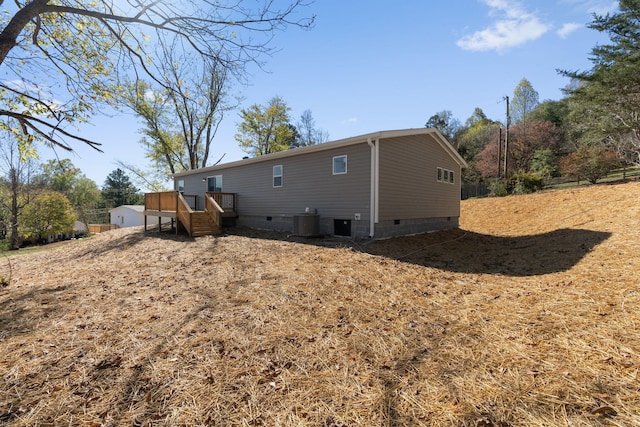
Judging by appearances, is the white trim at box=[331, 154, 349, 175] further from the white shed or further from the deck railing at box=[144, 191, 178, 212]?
the white shed

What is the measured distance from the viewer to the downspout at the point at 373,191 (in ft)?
30.2

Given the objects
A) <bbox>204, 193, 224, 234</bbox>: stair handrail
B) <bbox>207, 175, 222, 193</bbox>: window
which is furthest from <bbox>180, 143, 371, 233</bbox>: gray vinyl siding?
<bbox>204, 193, 224, 234</bbox>: stair handrail

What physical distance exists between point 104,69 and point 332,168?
6.84 meters

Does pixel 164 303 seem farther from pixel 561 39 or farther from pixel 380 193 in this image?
pixel 561 39

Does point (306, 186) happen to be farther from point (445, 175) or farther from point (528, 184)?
point (528, 184)

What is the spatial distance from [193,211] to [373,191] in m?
7.52

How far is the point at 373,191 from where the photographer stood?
30.5ft

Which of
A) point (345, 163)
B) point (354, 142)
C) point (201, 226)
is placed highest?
point (354, 142)

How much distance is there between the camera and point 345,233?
33.7 ft

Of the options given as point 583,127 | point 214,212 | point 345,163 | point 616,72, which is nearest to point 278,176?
point 214,212

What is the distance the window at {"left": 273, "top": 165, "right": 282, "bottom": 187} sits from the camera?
1240 centimetres

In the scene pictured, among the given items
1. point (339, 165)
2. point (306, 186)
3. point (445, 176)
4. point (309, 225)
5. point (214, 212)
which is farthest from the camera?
point (445, 176)

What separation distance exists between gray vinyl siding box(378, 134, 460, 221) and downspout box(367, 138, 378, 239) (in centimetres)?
23

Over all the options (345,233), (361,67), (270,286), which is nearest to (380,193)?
(345,233)
